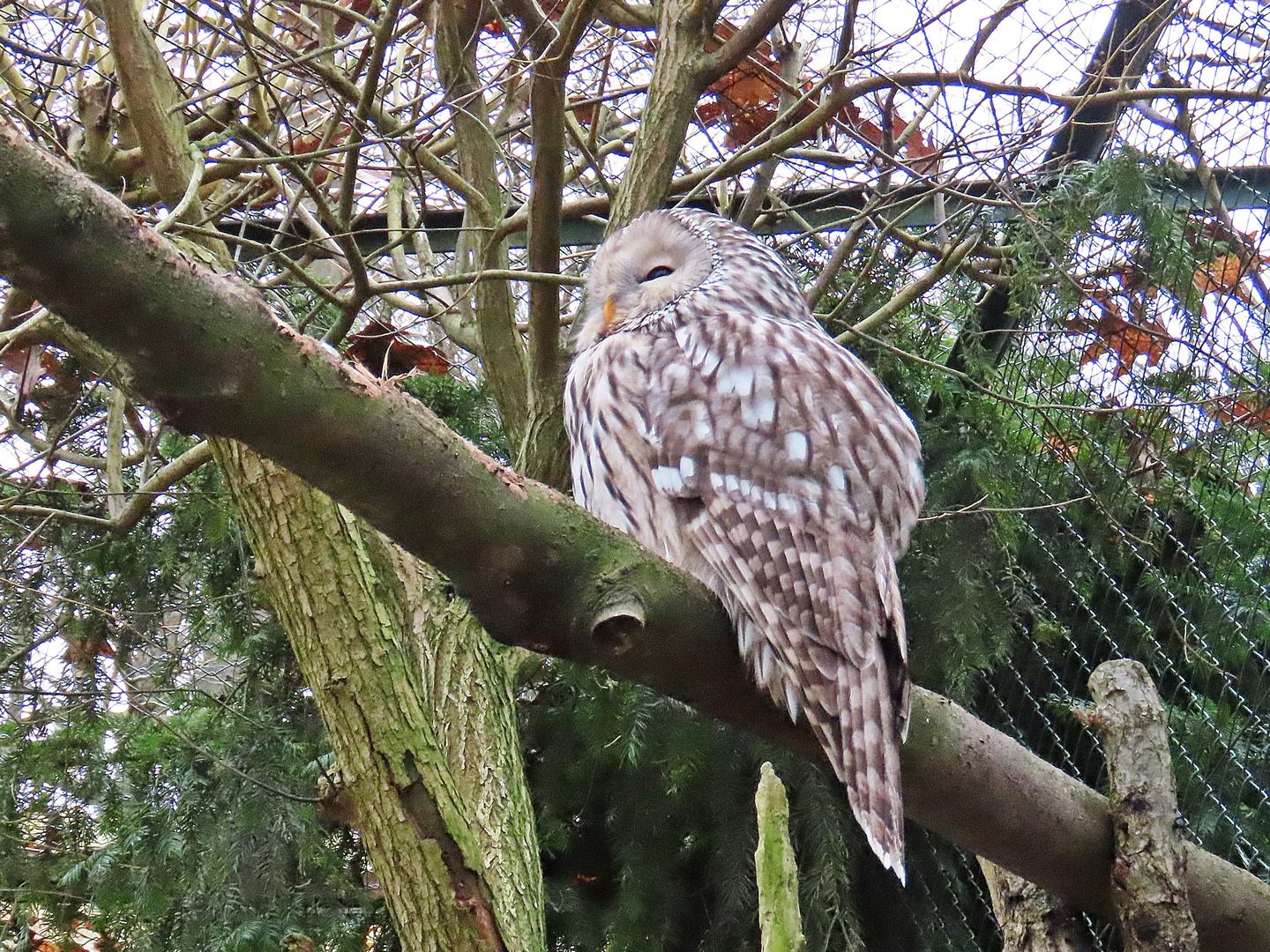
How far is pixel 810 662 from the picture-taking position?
5.57 ft

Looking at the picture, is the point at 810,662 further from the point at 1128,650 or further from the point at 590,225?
the point at 590,225

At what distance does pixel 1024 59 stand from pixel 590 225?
142cm

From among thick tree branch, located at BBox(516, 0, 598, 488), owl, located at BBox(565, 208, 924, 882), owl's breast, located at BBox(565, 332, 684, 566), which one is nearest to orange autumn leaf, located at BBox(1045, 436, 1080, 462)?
Result: owl, located at BBox(565, 208, 924, 882)

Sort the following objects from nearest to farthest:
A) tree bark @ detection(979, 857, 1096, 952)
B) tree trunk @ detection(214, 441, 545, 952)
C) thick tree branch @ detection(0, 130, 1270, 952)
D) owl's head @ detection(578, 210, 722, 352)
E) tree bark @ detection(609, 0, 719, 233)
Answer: thick tree branch @ detection(0, 130, 1270, 952) → tree bark @ detection(979, 857, 1096, 952) → tree trunk @ detection(214, 441, 545, 952) → owl's head @ detection(578, 210, 722, 352) → tree bark @ detection(609, 0, 719, 233)

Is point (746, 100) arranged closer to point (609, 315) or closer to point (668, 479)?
point (609, 315)

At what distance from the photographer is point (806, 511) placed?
1.85 metres

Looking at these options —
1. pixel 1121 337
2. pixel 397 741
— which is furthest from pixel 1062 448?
pixel 397 741

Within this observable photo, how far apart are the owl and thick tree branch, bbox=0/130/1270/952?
101 mm

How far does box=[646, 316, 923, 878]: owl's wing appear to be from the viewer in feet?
5.43

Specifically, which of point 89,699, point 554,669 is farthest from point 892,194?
point 89,699

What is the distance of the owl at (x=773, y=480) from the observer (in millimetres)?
1674

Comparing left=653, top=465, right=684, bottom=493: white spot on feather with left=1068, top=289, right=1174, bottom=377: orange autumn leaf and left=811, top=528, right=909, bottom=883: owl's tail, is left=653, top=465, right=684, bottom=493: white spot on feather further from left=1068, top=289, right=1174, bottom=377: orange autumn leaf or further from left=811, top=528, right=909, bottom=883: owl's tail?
left=1068, top=289, right=1174, bottom=377: orange autumn leaf

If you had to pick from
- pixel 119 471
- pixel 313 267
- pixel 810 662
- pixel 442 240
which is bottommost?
pixel 810 662

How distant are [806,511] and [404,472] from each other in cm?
86
